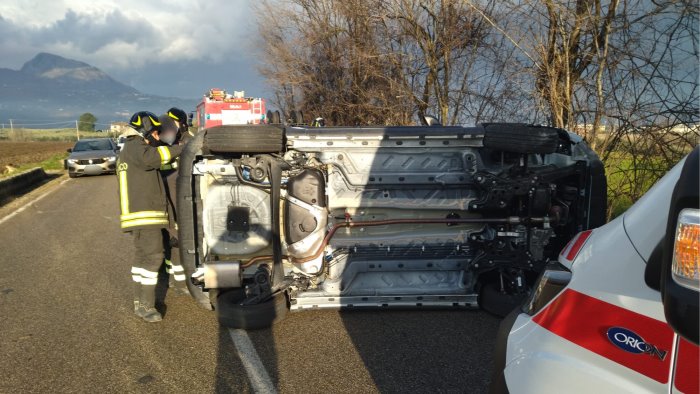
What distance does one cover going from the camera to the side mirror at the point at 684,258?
3.65 feet

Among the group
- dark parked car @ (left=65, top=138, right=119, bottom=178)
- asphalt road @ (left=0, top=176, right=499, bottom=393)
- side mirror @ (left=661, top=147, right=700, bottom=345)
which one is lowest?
asphalt road @ (left=0, top=176, right=499, bottom=393)

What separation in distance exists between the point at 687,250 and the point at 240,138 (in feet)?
11.9

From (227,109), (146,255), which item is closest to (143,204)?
(146,255)

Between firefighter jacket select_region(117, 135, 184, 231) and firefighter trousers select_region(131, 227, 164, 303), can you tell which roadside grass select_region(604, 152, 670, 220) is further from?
firefighter trousers select_region(131, 227, 164, 303)

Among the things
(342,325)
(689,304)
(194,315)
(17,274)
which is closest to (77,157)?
(17,274)

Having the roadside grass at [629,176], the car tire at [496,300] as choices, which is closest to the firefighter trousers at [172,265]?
the car tire at [496,300]

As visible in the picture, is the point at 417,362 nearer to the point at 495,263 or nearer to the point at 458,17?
the point at 495,263

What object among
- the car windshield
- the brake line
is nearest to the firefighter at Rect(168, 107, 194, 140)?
the brake line

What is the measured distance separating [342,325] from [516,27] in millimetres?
6163

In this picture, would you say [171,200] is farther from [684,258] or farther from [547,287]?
[684,258]

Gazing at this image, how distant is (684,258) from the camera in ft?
3.78

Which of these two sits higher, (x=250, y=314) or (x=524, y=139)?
(x=524, y=139)

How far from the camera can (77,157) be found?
59.9 ft

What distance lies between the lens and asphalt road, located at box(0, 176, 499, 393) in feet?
11.5
